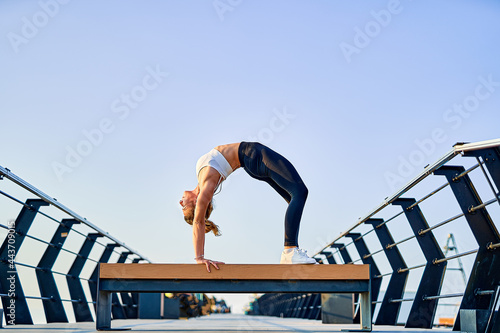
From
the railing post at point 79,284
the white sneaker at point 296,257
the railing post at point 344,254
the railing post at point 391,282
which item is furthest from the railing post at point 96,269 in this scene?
the white sneaker at point 296,257

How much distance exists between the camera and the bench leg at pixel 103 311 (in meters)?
→ 3.70

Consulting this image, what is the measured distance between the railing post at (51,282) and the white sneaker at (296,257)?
3783mm

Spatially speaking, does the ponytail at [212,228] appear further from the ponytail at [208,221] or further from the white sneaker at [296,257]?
the white sneaker at [296,257]

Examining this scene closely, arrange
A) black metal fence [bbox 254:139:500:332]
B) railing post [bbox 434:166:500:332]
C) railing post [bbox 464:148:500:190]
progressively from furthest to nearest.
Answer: railing post [bbox 434:166:500:332] < black metal fence [bbox 254:139:500:332] < railing post [bbox 464:148:500:190]

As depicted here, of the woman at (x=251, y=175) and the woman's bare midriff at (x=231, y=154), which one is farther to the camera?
the woman's bare midriff at (x=231, y=154)

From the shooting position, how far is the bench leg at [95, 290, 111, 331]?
3701mm

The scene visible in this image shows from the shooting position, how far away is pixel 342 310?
7.88 metres

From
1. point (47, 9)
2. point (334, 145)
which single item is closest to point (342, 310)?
point (334, 145)

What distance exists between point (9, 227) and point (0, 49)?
72.0 inches

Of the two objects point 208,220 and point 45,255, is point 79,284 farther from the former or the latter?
point 208,220

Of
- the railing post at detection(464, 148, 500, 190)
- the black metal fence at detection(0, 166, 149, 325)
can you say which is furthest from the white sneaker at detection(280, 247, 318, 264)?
the black metal fence at detection(0, 166, 149, 325)

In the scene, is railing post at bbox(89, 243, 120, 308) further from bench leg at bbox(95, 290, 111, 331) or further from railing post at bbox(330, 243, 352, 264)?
bench leg at bbox(95, 290, 111, 331)

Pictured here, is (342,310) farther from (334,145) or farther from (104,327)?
(104,327)

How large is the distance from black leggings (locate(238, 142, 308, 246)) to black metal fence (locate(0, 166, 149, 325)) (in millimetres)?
1882
